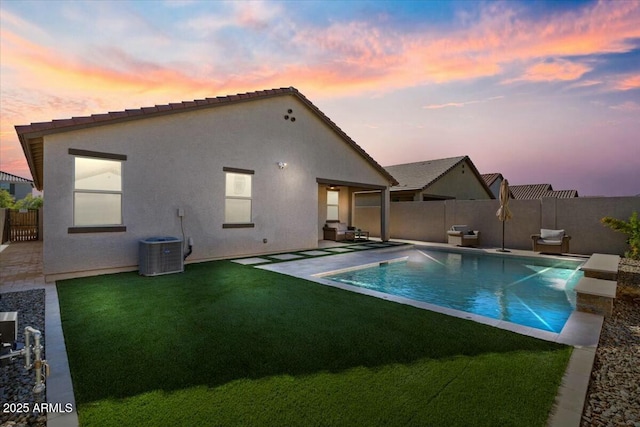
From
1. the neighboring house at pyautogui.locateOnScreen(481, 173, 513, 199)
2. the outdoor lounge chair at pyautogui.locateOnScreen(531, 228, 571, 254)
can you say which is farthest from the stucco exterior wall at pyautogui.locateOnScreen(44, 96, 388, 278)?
the neighboring house at pyautogui.locateOnScreen(481, 173, 513, 199)

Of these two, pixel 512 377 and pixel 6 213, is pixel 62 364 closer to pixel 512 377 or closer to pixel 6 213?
pixel 512 377

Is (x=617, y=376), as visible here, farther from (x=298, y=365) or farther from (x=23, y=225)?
(x=23, y=225)

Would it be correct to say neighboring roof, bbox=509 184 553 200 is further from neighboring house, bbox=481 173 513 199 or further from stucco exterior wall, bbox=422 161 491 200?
stucco exterior wall, bbox=422 161 491 200

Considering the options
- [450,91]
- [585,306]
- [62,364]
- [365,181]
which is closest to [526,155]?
[450,91]

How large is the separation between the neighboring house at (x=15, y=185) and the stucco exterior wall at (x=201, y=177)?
153ft

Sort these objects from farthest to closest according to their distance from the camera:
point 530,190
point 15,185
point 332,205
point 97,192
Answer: point 15,185
point 530,190
point 332,205
point 97,192

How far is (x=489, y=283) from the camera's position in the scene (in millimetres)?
7777

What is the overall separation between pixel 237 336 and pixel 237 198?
7.04m

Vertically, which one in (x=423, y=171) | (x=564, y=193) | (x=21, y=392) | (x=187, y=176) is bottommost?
(x=21, y=392)

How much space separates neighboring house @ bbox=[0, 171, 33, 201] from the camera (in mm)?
40156

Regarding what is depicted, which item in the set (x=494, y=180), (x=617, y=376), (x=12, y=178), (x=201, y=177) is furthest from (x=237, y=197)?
(x=12, y=178)

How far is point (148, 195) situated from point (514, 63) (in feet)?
42.2

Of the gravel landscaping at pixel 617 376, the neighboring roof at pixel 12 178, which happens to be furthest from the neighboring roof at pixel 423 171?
the neighboring roof at pixel 12 178

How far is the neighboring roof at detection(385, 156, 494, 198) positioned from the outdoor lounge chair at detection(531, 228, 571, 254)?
8370mm
